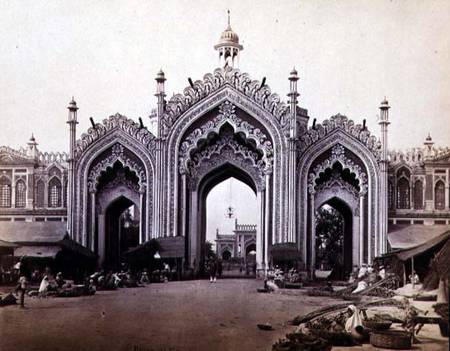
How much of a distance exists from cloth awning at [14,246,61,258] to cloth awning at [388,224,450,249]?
9.17 meters

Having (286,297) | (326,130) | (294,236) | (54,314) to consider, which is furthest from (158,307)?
(326,130)

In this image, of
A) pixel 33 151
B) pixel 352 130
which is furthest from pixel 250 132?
pixel 33 151

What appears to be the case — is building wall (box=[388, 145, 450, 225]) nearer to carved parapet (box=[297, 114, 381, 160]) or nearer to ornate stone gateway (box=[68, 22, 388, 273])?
ornate stone gateway (box=[68, 22, 388, 273])

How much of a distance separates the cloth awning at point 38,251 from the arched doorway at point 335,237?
8677 millimetres

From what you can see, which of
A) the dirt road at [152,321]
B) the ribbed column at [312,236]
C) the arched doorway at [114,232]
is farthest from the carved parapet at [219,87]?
the dirt road at [152,321]

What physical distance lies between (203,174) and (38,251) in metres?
6.43

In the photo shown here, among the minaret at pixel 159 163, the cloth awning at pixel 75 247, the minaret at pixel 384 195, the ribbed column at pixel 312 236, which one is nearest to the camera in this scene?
the cloth awning at pixel 75 247

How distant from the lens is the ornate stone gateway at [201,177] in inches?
787

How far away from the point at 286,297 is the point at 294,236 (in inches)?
177

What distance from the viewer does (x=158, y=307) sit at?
528 inches

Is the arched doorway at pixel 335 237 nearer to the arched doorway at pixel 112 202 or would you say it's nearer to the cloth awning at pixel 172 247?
the cloth awning at pixel 172 247

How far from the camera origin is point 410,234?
724 inches

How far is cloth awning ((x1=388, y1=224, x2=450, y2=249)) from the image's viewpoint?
16422mm

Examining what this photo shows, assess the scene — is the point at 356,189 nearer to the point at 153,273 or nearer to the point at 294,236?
the point at 294,236
